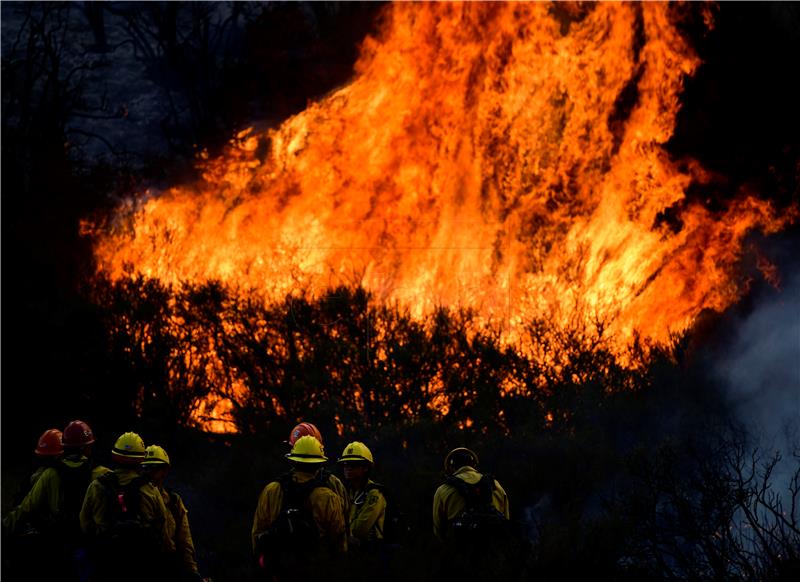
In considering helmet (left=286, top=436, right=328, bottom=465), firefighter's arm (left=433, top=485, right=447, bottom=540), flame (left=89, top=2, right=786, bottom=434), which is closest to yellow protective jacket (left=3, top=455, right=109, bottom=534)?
helmet (left=286, top=436, right=328, bottom=465)

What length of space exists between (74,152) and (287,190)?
1224 cm

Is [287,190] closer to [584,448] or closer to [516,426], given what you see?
[516,426]

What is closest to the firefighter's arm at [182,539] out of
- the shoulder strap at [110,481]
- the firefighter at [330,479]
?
the shoulder strap at [110,481]

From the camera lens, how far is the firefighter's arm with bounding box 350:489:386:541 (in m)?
8.65

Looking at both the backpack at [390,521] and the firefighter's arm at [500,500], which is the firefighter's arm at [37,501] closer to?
the backpack at [390,521]

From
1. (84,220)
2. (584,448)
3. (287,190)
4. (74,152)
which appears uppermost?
(74,152)

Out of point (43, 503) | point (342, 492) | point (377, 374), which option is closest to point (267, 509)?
point (342, 492)

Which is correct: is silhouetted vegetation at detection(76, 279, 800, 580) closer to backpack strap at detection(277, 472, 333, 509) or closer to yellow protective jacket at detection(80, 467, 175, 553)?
yellow protective jacket at detection(80, 467, 175, 553)

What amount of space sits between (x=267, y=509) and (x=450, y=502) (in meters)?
1.42

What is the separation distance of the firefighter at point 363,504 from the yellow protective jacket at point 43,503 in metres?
2.31

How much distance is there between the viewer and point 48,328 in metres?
22.8

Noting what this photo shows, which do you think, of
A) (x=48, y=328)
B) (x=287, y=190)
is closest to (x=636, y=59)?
(x=287, y=190)

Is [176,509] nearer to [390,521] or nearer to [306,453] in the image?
[306,453]

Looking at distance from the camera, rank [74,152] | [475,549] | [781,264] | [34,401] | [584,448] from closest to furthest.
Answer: [475,549], [584,448], [781,264], [34,401], [74,152]
